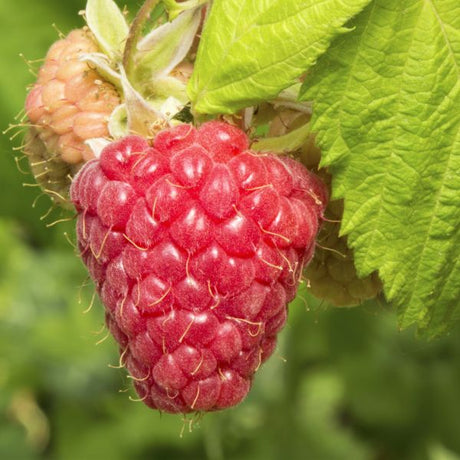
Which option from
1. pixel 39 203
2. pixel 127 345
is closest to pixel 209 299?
pixel 127 345

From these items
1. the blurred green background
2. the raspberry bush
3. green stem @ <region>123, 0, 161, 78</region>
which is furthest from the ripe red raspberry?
the blurred green background

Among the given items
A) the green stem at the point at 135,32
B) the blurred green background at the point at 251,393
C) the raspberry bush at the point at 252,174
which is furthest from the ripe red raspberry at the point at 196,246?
the blurred green background at the point at 251,393

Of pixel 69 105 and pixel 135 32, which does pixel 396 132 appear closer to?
pixel 135 32

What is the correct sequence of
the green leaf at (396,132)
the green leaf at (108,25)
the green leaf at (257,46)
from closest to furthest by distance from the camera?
the green leaf at (257,46), the green leaf at (396,132), the green leaf at (108,25)

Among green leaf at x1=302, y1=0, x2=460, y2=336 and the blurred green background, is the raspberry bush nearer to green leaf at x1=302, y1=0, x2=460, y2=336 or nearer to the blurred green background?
green leaf at x1=302, y1=0, x2=460, y2=336

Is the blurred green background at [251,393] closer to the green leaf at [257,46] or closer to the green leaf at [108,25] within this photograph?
the green leaf at [108,25]
